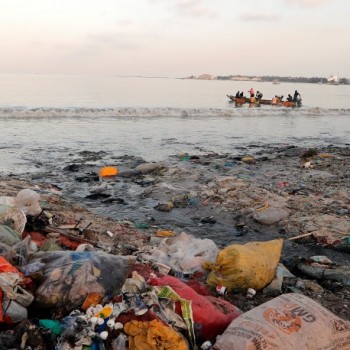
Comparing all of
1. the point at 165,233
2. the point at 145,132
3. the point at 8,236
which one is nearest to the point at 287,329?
the point at 8,236

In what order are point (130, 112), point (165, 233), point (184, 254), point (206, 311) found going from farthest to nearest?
1. point (130, 112)
2. point (165, 233)
3. point (184, 254)
4. point (206, 311)

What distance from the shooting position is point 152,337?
223cm

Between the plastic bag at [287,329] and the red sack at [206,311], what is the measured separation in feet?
0.77

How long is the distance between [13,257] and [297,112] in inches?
1125

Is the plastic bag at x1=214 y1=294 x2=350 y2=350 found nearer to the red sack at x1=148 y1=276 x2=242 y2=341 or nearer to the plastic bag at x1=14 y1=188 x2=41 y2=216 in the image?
the red sack at x1=148 y1=276 x2=242 y2=341

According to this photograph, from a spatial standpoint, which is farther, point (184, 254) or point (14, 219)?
point (184, 254)

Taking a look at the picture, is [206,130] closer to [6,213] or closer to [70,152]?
[70,152]

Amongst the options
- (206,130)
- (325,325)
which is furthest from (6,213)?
(206,130)

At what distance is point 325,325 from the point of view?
8.21 ft

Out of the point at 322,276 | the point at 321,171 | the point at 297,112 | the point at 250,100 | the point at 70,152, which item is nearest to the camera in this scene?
the point at 322,276

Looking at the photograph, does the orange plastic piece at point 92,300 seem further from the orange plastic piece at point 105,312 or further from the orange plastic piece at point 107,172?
the orange plastic piece at point 107,172

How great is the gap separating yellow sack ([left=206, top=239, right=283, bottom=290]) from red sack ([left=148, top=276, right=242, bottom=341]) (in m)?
0.55

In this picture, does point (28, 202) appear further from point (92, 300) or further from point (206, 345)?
point (206, 345)

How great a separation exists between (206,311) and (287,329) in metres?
0.58
